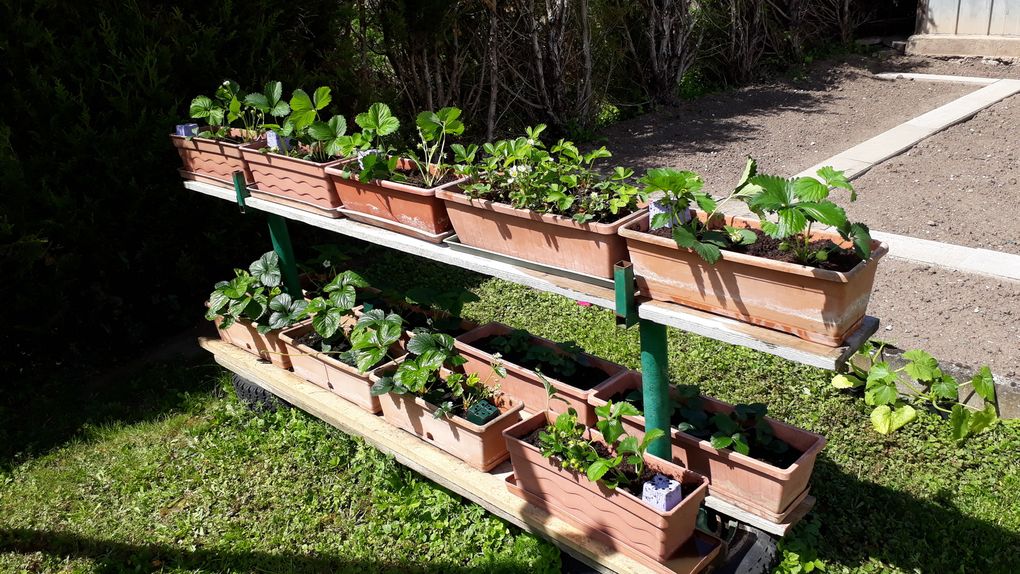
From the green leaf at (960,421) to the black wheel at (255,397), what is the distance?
9.06ft

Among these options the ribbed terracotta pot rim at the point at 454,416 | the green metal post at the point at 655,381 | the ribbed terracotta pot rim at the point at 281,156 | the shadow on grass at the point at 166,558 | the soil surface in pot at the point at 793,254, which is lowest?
the shadow on grass at the point at 166,558

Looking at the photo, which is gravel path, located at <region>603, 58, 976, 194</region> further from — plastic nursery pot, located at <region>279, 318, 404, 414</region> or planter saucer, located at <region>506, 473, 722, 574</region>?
planter saucer, located at <region>506, 473, 722, 574</region>

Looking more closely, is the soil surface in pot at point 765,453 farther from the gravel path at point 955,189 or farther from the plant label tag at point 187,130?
the gravel path at point 955,189

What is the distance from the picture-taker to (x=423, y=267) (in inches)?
205

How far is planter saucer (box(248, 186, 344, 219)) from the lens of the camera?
9.88 feet

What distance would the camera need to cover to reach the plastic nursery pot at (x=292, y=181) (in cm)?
297

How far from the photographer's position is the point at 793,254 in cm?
197

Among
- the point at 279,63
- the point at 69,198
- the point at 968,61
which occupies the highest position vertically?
the point at 279,63

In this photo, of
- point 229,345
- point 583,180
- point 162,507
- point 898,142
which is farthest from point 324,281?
point 898,142

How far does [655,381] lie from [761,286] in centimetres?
52

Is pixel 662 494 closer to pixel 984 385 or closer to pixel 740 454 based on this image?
pixel 740 454

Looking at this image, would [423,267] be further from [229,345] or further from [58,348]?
[58,348]

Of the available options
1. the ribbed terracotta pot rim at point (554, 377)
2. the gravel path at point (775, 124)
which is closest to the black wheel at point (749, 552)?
the ribbed terracotta pot rim at point (554, 377)

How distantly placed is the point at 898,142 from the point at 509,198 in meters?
5.44
